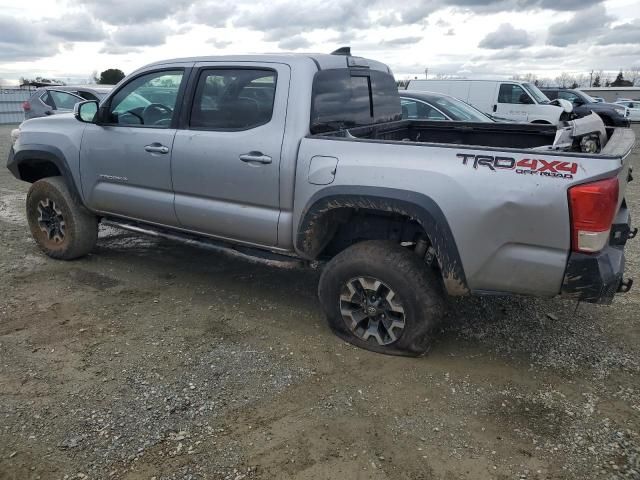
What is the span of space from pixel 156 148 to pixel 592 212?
10.1 ft

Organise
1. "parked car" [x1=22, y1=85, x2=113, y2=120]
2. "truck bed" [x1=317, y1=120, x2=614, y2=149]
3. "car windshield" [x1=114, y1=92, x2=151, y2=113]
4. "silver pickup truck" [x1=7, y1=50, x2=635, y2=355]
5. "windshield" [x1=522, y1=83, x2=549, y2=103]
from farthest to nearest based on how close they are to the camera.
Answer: "windshield" [x1=522, y1=83, x2=549, y2=103] < "parked car" [x1=22, y1=85, x2=113, y2=120] < "car windshield" [x1=114, y1=92, x2=151, y2=113] < "truck bed" [x1=317, y1=120, x2=614, y2=149] < "silver pickup truck" [x1=7, y1=50, x2=635, y2=355]

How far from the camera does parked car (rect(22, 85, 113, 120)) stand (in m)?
10.4

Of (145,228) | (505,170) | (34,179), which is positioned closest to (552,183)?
(505,170)

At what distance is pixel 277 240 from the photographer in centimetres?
377

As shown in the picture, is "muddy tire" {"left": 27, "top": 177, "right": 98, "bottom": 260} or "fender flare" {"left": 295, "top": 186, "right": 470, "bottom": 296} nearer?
"fender flare" {"left": 295, "top": 186, "right": 470, "bottom": 296}

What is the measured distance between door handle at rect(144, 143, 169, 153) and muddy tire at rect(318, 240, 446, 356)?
1.62 meters

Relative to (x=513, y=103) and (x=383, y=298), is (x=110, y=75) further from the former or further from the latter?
(x=383, y=298)

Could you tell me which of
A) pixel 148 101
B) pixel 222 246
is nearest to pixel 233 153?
pixel 222 246

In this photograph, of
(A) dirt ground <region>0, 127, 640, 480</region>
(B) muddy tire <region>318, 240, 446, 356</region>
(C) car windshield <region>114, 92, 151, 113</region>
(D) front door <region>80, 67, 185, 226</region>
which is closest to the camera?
(A) dirt ground <region>0, 127, 640, 480</region>

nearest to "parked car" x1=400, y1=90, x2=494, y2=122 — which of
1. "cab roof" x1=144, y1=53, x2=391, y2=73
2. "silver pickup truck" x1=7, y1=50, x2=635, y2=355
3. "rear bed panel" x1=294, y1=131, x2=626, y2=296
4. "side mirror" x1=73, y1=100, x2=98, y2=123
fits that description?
"silver pickup truck" x1=7, y1=50, x2=635, y2=355

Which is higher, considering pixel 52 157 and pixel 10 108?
pixel 52 157

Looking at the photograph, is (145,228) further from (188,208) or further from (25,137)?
(25,137)

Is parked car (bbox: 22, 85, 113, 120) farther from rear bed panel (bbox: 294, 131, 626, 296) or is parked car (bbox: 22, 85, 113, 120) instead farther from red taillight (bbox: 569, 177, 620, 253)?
red taillight (bbox: 569, 177, 620, 253)

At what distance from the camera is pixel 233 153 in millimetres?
3773
